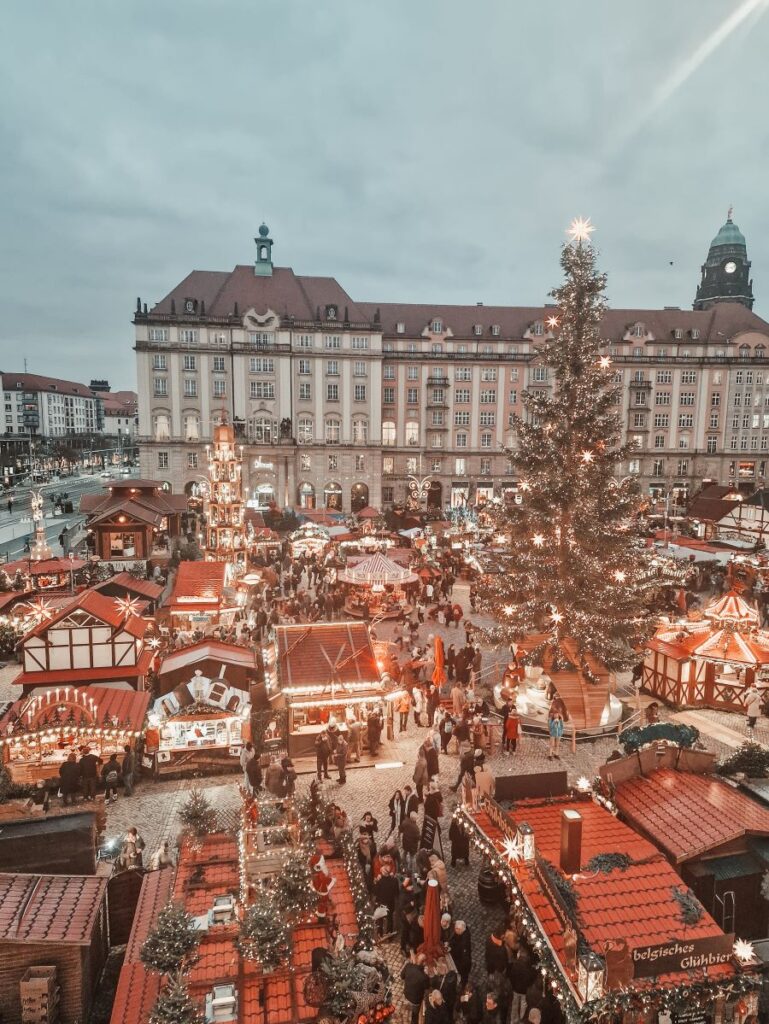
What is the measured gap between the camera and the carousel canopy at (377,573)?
81.1 ft

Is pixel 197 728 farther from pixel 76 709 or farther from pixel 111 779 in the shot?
pixel 76 709

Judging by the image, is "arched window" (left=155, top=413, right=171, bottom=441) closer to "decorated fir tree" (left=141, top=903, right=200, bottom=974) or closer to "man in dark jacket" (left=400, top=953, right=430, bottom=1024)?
"decorated fir tree" (left=141, top=903, right=200, bottom=974)

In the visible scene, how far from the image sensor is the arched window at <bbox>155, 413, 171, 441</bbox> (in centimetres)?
5450

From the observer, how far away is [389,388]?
60281mm

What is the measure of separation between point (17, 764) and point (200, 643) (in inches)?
181

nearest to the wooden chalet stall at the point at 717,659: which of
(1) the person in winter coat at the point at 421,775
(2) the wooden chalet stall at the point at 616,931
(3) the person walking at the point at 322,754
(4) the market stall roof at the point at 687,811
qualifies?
(4) the market stall roof at the point at 687,811

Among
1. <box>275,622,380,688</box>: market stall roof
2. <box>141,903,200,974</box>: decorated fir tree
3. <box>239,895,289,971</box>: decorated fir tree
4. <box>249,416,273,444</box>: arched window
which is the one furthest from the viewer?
<box>249,416,273,444</box>: arched window

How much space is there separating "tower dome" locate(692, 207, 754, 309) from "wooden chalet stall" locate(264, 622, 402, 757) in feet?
285

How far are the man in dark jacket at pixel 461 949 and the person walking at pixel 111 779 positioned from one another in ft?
25.3

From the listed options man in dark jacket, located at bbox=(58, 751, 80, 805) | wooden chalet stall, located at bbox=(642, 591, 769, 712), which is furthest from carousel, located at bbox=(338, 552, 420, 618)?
man in dark jacket, located at bbox=(58, 751, 80, 805)

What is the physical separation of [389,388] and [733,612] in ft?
152

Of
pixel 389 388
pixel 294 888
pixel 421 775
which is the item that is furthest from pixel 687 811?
pixel 389 388

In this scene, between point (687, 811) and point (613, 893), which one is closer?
point (613, 893)

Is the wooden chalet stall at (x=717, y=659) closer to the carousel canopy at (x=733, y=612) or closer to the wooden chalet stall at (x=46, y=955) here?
the carousel canopy at (x=733, y=612)
